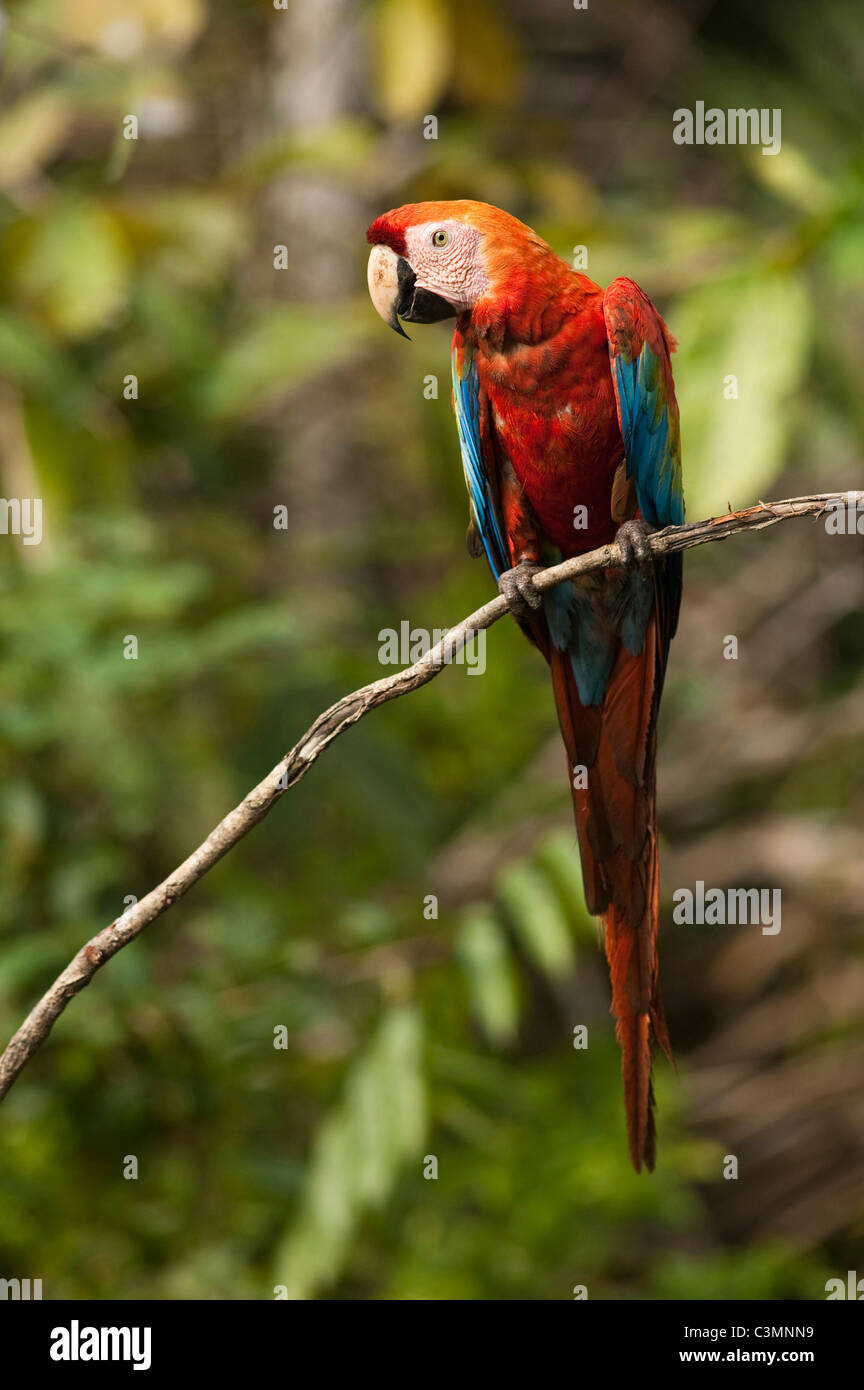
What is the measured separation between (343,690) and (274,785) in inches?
89.5

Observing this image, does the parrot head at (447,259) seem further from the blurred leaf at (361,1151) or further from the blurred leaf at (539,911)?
the blurred leaf at (361,1151)

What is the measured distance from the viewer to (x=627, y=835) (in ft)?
5.53

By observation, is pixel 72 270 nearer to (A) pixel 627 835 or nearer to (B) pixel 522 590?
(B) pixel 522 590

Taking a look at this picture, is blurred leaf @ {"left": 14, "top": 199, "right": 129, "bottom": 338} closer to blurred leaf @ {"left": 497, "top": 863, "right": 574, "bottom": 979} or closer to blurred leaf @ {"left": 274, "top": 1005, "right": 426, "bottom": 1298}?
blurred leaf @ {"left": 497, "top": 863, "right": 574, "bottom": 979}

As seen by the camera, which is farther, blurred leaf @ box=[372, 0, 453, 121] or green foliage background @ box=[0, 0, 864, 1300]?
blurred leaf @ box=[372, 0, 453, 121]

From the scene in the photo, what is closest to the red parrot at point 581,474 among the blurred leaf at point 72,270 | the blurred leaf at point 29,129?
the blurred leaf at point 72,270

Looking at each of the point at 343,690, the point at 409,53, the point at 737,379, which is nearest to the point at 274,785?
the point at 737,379

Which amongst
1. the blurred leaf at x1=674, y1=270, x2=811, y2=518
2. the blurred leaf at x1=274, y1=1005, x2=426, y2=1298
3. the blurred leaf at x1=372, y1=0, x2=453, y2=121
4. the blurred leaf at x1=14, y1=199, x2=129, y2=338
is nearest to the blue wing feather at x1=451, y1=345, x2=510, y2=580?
the blurred leaf at x1=674, y1=270, x2=811, y2=518

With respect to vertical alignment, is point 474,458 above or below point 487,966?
above

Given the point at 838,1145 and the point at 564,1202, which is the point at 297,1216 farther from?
the point at 838,1145

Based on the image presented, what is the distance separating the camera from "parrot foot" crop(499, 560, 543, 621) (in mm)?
1847

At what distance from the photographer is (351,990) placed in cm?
314

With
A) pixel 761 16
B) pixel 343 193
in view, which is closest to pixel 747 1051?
pixel 343 193

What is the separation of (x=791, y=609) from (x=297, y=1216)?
107 inches
